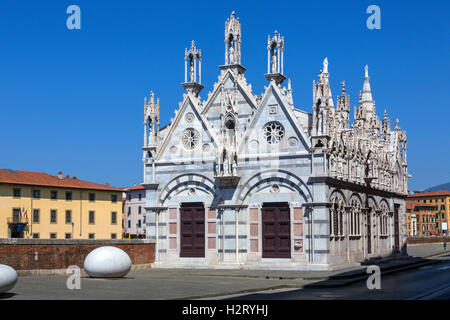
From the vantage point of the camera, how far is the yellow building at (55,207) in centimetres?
7462

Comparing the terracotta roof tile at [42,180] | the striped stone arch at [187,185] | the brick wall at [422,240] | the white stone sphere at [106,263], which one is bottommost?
the brick wall at [422,240]

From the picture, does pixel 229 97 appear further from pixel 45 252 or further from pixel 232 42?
pixel 45 252

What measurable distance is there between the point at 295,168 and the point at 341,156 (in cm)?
323

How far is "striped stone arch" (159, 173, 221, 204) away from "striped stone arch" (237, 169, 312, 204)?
1.70 meters

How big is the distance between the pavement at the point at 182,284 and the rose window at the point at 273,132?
7.36 metres

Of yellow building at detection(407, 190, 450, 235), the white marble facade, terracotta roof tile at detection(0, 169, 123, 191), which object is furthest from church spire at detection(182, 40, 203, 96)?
yellow building at detection(407, 190, 450, 235)

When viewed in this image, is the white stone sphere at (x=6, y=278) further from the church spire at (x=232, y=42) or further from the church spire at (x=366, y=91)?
the church spire at (x=366, y=91)

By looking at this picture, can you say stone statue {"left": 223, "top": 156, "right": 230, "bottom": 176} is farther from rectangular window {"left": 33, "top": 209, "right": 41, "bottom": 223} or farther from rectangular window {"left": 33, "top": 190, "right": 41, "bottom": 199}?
rectangular window {"left": 33, "top": 190, "right": 41, "bottom": 199}

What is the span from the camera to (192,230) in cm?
3659

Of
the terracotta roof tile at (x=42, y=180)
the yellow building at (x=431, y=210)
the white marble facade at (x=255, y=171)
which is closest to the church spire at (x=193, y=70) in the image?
the white marble facade at (x=255, y=171)

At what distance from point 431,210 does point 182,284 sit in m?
165

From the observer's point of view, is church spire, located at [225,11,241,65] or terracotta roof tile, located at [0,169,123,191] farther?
terracotta roof tile, located at [0,169,123,191]

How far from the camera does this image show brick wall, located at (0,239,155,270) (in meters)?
27.9

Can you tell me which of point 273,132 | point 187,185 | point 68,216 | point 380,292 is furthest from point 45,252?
point 68,216
